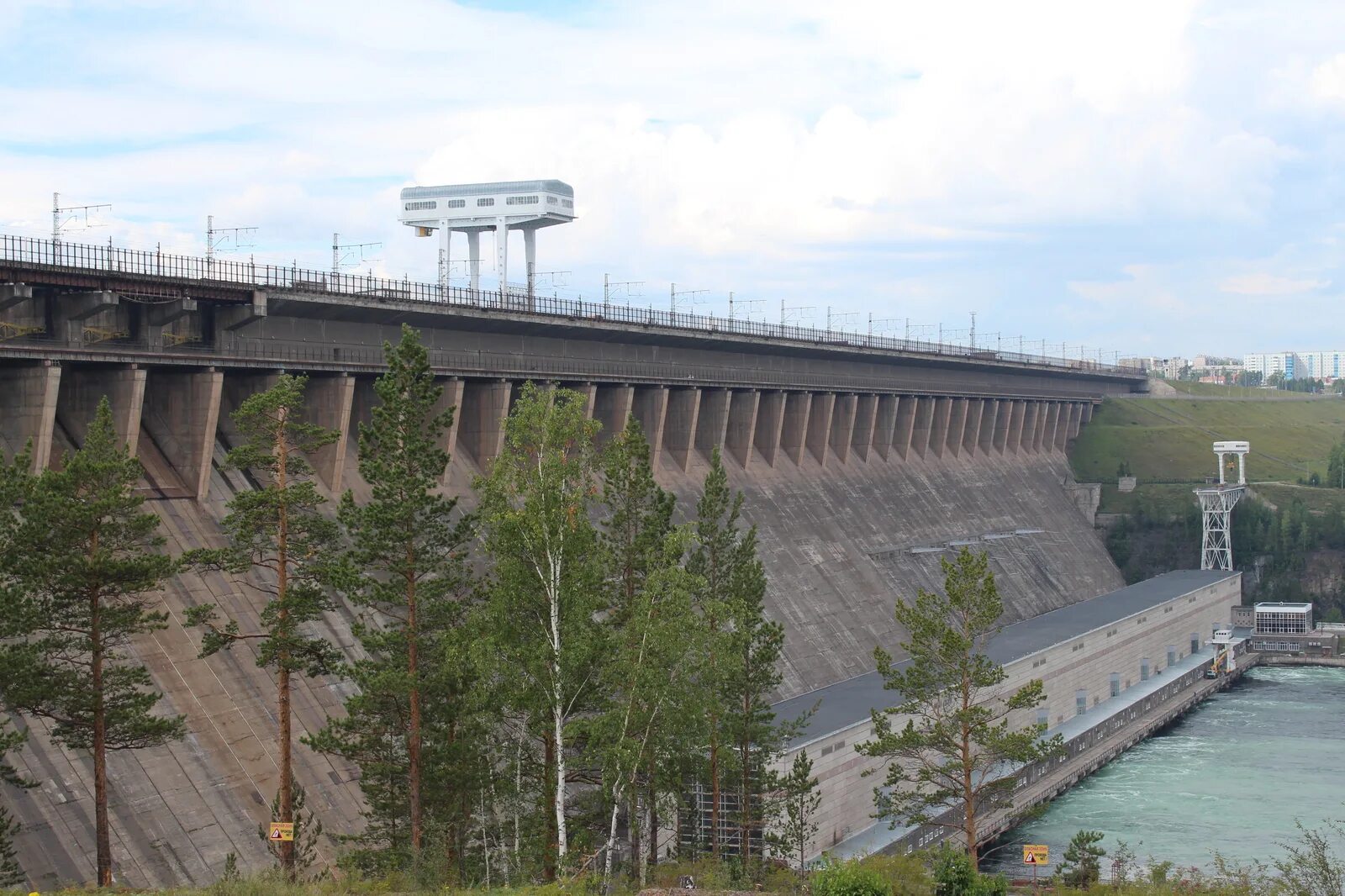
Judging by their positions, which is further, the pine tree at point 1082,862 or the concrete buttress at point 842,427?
the concrete buttress at point 842,427

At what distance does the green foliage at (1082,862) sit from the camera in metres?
46.0

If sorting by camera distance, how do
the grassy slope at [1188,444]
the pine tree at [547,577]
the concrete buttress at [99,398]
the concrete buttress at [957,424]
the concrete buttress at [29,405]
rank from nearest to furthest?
the pine tree at [547,577] < the concrete buttress at [29,405] < the concrete buttress at [99,398] < the concrete buttress at [957,424] < the grassy slope at [1188,444]

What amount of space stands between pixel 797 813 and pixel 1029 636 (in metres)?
38.5

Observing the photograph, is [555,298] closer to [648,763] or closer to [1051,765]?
[1051,765]

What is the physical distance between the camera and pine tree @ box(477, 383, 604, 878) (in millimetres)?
32531

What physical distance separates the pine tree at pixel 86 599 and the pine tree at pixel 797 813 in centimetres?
1803

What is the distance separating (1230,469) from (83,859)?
123156 mm

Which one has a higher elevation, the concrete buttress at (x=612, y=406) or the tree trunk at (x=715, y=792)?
the concrete buttress at (x=612, y=406)

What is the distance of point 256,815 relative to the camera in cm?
3741

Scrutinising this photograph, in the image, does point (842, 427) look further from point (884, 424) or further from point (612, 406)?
point (612, 406)

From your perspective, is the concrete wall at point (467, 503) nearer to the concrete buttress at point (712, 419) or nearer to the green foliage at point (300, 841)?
the concrete buttress at point (712, 419)

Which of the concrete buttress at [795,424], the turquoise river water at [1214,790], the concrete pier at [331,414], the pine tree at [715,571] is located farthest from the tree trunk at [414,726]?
the concrete buttress at [795,424]

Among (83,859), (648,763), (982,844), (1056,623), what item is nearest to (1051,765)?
(982,844)

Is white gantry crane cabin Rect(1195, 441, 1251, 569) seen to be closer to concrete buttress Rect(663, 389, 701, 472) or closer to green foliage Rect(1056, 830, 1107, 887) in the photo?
concrete buttress Rect(663, 389, 701, 472)
